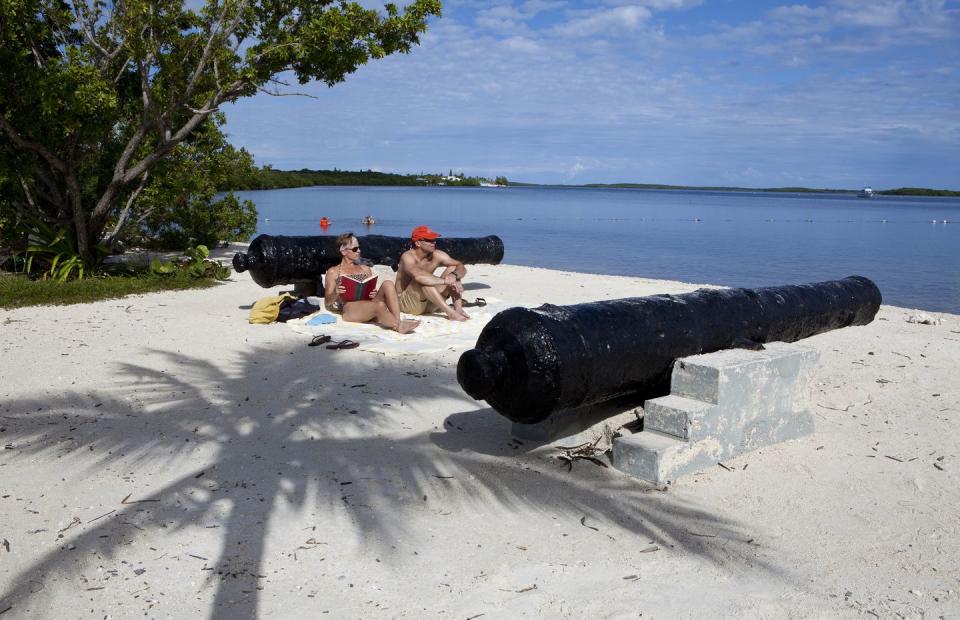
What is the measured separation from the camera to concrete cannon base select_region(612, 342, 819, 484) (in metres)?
4.10

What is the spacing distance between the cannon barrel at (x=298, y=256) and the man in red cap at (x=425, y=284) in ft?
3.50

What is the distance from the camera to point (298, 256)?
30.3ft

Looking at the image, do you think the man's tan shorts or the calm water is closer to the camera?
the man's tan shorts

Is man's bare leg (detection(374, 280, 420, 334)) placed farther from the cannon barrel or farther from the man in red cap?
the cannon barrel

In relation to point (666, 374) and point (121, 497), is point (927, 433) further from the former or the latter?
point (121, 497)

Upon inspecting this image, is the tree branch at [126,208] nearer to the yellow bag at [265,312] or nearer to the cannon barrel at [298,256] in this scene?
the cannon barrel at [298,256]

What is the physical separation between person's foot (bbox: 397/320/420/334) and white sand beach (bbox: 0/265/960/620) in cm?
173

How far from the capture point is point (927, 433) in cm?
508

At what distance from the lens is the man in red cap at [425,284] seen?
8711 mm

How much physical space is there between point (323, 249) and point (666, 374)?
587 centimetres

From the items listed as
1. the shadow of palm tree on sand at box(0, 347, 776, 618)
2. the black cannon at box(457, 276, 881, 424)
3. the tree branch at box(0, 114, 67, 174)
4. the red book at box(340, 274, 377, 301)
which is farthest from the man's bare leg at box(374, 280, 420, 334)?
the tree branch at box(0, 114, 67, 174)

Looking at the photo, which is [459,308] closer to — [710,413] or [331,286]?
[331,286]

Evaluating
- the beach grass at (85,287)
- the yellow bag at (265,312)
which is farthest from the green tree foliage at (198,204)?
the yellow bag at (265,312)

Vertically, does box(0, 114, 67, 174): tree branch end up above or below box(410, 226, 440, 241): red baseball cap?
above
